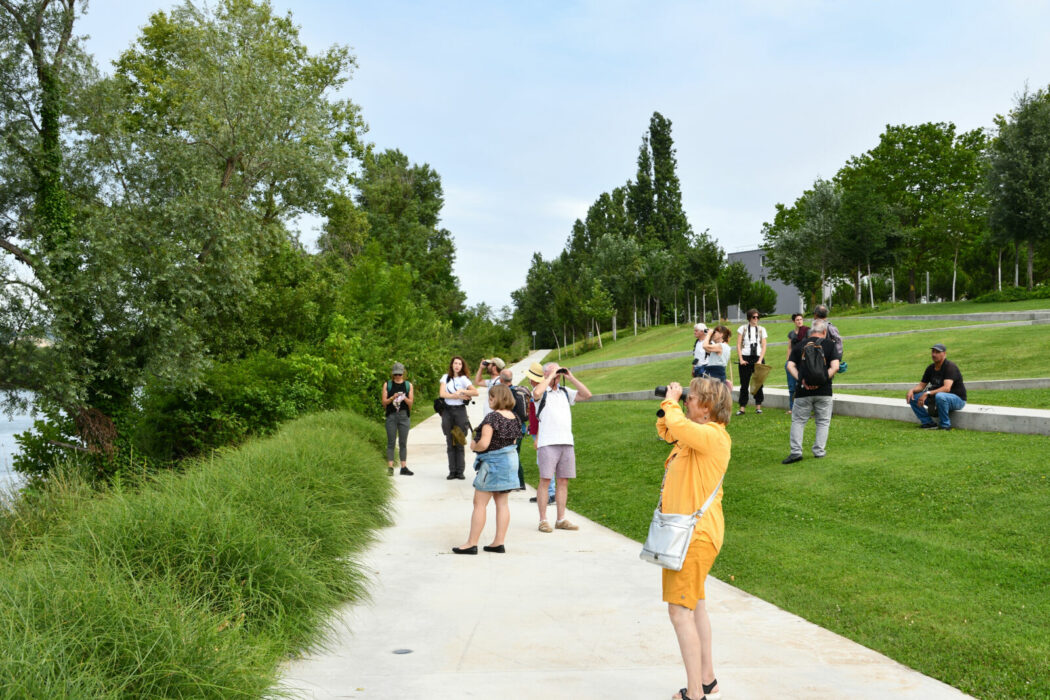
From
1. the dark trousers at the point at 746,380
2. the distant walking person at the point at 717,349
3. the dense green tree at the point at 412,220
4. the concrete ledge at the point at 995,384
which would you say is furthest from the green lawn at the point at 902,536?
the dense green tree at the point at 412,220

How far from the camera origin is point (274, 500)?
20.5 feet

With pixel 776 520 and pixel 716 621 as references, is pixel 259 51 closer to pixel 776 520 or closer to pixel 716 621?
pixel 776 520

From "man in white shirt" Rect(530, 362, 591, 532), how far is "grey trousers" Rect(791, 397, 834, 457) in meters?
3.27

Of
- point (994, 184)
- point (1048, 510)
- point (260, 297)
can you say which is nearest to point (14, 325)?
point (260, 297)

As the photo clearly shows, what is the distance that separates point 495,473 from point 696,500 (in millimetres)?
3448

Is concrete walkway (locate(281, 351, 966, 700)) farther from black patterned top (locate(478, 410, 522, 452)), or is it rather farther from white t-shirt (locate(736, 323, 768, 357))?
white t-shirt (locate(736, 323, 768, 357))

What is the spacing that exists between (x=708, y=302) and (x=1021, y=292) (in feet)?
80.2

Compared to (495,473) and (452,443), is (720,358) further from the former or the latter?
(495,473)

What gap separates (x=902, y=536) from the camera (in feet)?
22.3

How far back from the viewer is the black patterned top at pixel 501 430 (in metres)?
7.19

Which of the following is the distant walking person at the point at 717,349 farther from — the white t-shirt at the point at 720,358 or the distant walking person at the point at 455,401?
the distant walking person at the point at 455,401

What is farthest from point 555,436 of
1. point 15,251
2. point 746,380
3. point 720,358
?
point 15,251

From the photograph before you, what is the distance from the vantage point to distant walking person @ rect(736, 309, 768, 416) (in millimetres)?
13447

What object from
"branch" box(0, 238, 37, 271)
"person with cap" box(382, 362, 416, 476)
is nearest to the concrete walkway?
"person with cap" box(382, 362, 416, 476)
